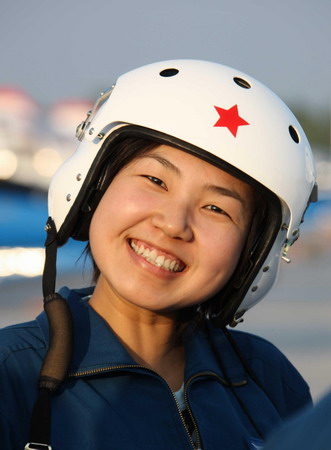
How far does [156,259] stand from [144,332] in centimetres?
28

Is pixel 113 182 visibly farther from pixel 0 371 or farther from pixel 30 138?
pixel 30 138

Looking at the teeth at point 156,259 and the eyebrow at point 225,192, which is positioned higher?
the eyebrow at point 225,192

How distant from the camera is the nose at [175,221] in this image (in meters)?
2.38

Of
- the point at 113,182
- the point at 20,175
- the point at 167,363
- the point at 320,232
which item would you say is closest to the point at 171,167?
the point at 113,182

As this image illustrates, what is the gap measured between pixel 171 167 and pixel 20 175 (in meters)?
12.5

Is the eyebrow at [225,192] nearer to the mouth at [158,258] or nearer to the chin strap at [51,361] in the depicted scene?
the mouth at [158,258]

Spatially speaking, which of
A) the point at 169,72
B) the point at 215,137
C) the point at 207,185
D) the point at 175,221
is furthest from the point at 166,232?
the point at 169,72

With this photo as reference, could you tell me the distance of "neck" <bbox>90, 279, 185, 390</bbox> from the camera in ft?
8.32

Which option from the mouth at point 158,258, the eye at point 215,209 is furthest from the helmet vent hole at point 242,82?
the mouth at point 158,258

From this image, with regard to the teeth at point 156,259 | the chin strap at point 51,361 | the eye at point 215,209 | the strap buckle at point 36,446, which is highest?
the eye at point 215,209

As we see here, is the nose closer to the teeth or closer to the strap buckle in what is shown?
the teeth

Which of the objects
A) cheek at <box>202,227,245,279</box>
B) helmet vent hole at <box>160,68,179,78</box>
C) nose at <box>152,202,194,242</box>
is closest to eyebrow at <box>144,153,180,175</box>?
nose at <box>152,202,194,242</box>

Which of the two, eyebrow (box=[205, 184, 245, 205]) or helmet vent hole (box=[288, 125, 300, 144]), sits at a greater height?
helmet vent hole (box=[288, 125, 300, 144])

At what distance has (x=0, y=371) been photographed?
2.13 m
